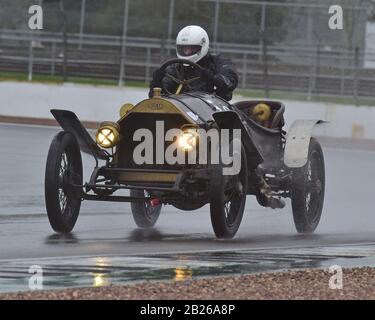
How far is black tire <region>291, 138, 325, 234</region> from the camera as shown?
506 inches

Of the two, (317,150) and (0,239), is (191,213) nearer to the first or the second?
(317,150)

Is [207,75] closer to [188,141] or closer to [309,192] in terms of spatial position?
[188,141]

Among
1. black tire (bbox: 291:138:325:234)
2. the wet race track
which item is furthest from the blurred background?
black tire (bbox: 291:138:325:234)

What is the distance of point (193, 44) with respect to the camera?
12.6 m

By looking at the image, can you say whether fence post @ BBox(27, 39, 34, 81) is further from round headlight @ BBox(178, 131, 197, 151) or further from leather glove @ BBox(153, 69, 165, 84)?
round headlight @ BBox(178, 131, 197, 151)

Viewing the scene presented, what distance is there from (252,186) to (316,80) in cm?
1688

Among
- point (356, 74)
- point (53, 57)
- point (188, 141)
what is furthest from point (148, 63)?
point (188, 141)

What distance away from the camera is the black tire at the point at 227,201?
1128cm

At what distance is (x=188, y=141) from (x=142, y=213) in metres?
1.55

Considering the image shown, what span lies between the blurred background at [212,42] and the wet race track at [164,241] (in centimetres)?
1194

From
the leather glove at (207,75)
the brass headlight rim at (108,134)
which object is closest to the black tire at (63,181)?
the brass headlight rim at (108,134)

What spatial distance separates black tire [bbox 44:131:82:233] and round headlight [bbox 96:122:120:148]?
32cm

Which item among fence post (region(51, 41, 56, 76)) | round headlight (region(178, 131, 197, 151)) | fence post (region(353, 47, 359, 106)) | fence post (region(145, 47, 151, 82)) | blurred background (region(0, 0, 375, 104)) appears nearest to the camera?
round headlight (region(178, 131, 197, 151))
